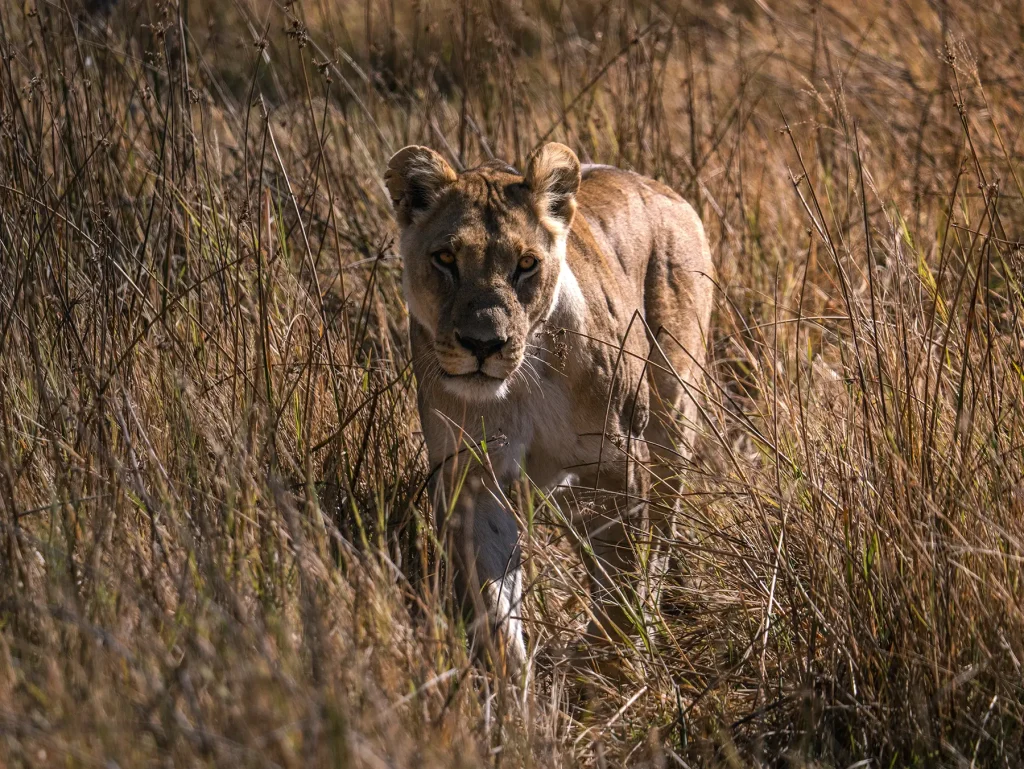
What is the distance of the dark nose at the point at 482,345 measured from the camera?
3.69 m

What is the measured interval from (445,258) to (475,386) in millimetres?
434

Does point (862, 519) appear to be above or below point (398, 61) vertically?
below

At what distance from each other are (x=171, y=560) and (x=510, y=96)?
355 cm

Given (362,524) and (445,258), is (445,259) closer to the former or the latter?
(445,258)

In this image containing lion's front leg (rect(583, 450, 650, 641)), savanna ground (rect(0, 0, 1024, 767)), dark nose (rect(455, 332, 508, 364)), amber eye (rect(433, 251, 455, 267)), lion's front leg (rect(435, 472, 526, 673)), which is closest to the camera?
savanna ground (rect(0, 0, 1024, 767))

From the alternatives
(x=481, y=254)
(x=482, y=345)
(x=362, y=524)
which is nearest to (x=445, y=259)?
(x=481, y=254)

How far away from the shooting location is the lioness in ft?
12.5

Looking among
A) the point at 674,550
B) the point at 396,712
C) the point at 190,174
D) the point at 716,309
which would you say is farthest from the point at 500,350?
the point at 716,309

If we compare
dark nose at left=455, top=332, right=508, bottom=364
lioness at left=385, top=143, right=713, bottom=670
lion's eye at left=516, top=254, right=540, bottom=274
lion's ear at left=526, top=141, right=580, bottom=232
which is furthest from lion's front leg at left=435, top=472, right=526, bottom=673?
lion's ear at left=526, top=141, right=580, bottom=232

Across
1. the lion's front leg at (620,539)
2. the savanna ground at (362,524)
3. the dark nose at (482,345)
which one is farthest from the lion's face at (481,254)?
the lion's front leg at (620,539)

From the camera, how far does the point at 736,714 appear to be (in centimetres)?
336

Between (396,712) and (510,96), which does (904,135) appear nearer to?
(510,96)

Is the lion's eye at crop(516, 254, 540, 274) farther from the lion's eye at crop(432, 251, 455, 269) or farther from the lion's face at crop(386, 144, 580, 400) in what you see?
the lion's eye at crop(432, 251, 455, 269)

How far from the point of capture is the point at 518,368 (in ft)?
12.6
